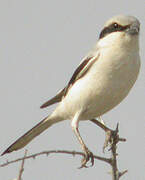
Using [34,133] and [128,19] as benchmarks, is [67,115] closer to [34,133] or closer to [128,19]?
[34,133]

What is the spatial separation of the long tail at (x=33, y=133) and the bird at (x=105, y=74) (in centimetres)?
43

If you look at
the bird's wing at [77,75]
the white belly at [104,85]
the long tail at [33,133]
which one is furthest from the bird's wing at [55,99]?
the white belly at [104,85]

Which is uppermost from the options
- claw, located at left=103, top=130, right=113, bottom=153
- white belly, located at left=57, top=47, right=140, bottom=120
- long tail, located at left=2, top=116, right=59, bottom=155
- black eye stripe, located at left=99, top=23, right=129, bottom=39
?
black eye stripe, located at left=99, top=23, right=129, bottom=39

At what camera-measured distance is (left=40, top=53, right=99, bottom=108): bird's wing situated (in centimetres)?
454

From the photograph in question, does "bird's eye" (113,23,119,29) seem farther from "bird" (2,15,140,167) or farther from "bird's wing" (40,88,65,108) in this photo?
"bird's wing" (40,88,65,108)

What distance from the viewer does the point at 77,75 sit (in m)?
4.75

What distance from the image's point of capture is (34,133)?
527cm

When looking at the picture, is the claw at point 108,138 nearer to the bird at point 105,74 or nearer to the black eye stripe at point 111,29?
the bird at point 105,74

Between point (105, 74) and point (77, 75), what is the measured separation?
51cm

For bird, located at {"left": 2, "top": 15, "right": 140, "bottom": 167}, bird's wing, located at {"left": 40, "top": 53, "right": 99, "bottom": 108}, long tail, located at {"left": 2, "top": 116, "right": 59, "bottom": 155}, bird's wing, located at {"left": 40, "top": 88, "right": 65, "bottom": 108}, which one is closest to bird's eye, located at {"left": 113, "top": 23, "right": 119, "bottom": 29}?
bird, located at {"left": 2, "top": 15, "right": 140, "bottom": 167}

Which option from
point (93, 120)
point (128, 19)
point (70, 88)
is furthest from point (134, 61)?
point (93, 120)

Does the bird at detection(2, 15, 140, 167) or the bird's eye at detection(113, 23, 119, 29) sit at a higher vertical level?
the bird's eye at detection(113, 23, 119, 29)

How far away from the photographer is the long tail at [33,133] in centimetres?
520

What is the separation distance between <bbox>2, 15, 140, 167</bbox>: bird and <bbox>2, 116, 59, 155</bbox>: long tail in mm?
434
